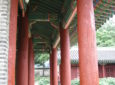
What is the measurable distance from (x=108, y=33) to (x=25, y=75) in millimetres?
28831

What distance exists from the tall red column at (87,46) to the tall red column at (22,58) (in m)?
3.09

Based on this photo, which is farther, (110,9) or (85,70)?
(110,9)

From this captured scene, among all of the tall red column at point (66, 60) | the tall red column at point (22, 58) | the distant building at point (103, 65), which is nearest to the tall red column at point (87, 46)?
the tall red column at point (22, 58)

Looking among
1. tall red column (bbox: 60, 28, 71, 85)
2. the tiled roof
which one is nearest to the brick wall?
the tiled roof

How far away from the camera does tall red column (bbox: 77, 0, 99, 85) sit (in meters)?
3.79

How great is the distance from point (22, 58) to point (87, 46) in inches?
131

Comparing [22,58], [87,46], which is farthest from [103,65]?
[87,46]

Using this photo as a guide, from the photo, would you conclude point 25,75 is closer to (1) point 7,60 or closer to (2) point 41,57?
(1) point 7,60

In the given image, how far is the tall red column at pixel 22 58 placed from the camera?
6621mm

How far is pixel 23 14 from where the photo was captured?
679 cm

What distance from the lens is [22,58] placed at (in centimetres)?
673

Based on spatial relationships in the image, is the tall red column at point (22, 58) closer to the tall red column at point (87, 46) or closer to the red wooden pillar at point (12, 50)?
the tall red column at point (87, 46)

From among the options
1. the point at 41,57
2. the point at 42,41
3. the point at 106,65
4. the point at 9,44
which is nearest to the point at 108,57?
the point at 106,65

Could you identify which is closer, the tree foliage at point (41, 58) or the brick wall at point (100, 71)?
the brick wall at point (100, 71)
